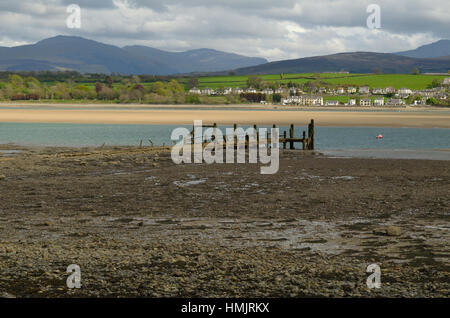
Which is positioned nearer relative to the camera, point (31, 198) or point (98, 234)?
point (98, 234)

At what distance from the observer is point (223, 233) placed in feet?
40.4

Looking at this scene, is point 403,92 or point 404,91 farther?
point 404,91

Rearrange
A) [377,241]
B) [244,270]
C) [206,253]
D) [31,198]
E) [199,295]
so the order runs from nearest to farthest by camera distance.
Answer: [199,295] → [244,270] → [206,253] → [377,241] → [31,198]

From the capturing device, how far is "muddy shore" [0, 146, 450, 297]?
837cm

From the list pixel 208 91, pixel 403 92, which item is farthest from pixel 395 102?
pixel 208 91

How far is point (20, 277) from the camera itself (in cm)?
855

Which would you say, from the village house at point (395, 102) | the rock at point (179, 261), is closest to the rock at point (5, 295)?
the rock at point (179, 261)

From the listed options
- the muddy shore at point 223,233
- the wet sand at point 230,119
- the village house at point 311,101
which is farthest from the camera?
the village house at point 311,101

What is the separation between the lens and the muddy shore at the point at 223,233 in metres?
8.37

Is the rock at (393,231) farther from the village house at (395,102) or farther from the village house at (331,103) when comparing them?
the village house at (395,102)

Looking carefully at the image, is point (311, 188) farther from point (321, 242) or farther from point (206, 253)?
point (206, 253)

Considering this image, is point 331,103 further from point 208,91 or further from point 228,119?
point 228,119
